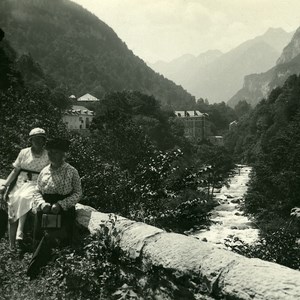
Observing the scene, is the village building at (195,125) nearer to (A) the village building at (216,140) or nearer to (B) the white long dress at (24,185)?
(A) the village building at (216,140)

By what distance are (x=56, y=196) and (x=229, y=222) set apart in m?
37.5

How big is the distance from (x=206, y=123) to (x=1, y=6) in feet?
310

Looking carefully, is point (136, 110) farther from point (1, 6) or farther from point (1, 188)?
point (1, 6)

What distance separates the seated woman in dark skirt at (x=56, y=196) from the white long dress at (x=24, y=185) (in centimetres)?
41

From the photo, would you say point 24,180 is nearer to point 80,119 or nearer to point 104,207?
point 104,207

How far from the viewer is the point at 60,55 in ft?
493

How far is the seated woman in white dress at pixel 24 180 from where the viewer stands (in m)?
5.20

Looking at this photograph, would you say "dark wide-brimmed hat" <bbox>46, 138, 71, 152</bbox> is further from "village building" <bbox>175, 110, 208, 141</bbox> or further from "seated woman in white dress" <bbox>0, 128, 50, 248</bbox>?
"village building" <bbox>175, 110, 208, 141</bbox>

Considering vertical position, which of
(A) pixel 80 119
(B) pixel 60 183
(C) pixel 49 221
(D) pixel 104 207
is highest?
(A) pixel 80 119

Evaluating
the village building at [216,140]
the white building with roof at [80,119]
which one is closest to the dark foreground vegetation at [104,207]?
the white building with roof at [80,119]

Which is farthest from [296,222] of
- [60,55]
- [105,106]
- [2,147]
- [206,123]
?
[60,55]

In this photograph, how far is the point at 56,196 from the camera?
15.2 ft

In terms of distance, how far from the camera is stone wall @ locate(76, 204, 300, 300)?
98.5 inches

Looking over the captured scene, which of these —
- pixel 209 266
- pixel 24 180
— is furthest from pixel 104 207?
pixel 209 266
